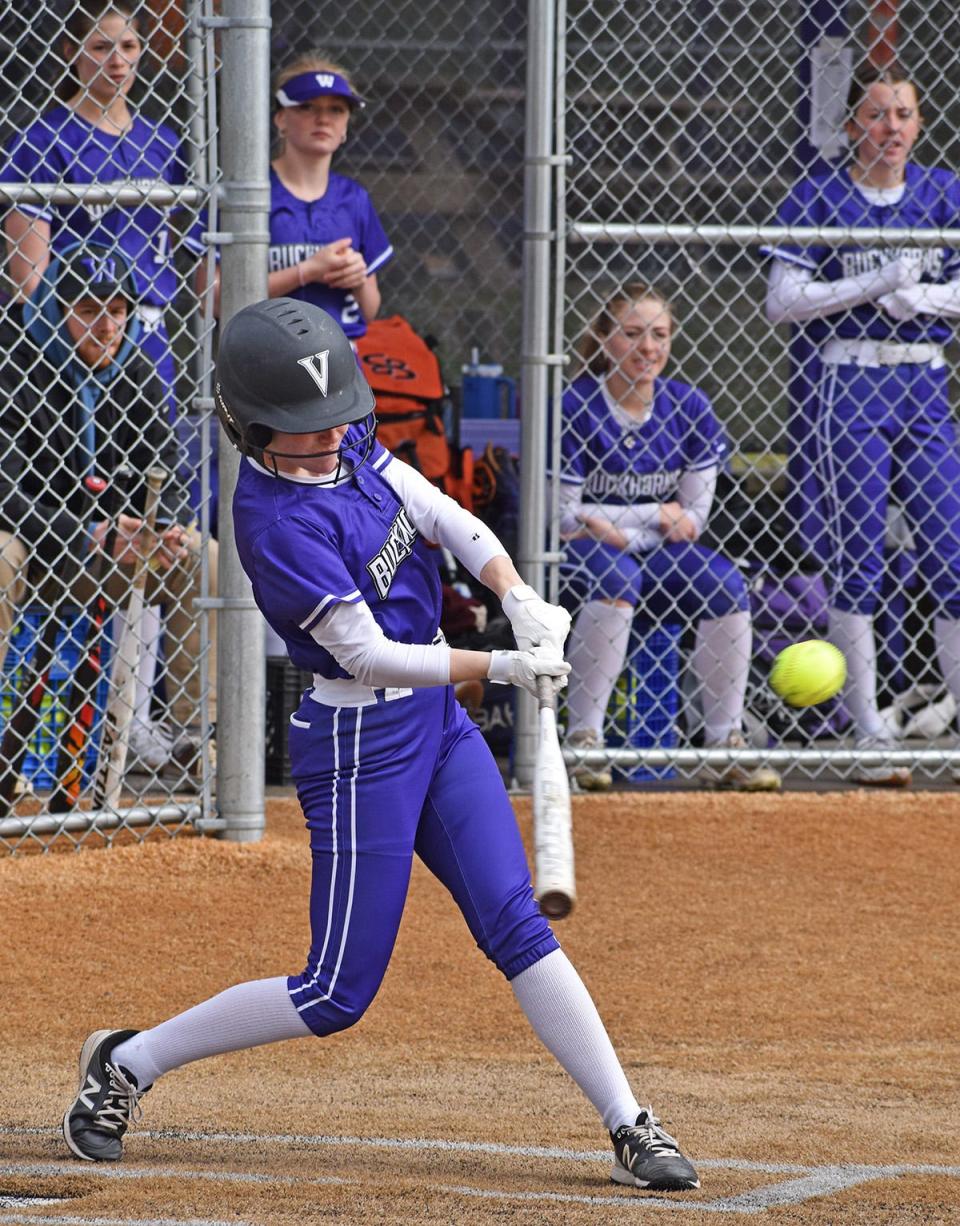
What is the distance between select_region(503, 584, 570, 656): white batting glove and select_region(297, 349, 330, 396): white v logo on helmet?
18.2 inches

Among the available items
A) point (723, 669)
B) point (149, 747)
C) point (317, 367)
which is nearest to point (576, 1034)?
point (317, 367)

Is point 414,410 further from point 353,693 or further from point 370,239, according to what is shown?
point 353,693

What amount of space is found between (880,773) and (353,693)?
3.39 m

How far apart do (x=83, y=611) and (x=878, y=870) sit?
7.87 ft

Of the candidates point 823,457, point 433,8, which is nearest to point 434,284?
point 433,8

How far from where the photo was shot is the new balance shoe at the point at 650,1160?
289 centimetres

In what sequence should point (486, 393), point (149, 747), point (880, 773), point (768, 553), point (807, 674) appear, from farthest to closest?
point (486, 393) → point (768, 553) → point (880, 773) → point (807, 674) → point (149, 747)

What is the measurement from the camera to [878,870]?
5.20m

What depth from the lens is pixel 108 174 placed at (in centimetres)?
553

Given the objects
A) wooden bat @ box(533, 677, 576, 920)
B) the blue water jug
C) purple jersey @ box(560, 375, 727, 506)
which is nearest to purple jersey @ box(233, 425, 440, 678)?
wooden bat @ box(533, 677, 576, 920)

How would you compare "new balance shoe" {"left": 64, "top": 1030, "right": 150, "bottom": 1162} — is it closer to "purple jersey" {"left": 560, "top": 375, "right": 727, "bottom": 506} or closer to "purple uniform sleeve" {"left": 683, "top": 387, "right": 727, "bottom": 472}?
"purple jersey" {"left": 560, "top": 375, "right": 727, "bottom": 506}

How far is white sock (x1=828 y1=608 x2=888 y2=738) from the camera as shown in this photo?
617 cm

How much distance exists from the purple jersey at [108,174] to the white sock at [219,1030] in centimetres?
266

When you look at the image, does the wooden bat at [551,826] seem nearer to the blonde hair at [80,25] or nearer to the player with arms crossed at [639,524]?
the player with arms crossed at [639,524]
